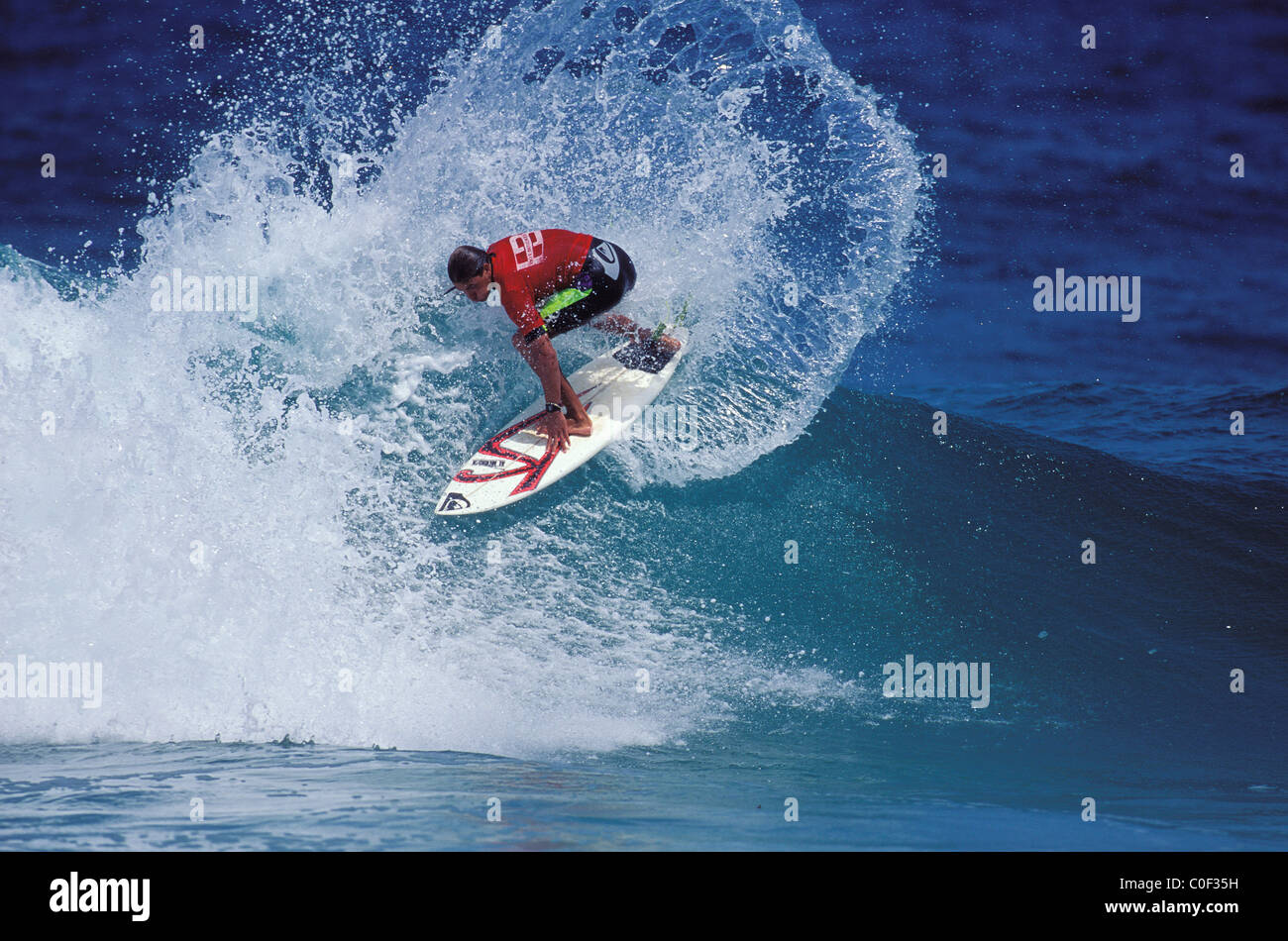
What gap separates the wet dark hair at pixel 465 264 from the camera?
468cm

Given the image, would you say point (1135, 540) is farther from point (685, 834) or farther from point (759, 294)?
point (685, 834)

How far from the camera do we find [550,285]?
523 centimetres

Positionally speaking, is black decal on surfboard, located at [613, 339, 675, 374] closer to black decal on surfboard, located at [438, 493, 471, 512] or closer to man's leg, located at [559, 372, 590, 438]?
man's leg, located at [559, 372, 590, 438]

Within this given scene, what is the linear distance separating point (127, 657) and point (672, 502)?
11.2 ft

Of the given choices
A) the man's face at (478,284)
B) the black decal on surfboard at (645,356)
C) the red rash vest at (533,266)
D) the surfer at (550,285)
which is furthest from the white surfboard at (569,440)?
the man's face at (478,284)

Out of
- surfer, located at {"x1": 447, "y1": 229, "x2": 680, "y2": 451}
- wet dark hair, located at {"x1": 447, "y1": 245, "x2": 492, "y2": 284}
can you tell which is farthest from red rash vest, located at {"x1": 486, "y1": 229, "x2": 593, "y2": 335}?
wet dark hair, located at {"x1": 447, "y1": 245, "x2": 492, "y2": 284}

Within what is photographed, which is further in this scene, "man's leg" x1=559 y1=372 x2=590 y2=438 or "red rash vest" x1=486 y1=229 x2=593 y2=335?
"man's leg" x1=559 y1=372 x2=590 y2=438

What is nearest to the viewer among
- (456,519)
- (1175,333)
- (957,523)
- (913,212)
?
(456,519)

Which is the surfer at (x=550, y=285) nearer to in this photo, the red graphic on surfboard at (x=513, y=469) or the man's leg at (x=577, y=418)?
the man's leg at (x=577, y=418)

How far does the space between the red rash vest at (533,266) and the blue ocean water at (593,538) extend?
95 cm

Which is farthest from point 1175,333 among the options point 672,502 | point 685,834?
point 685,834

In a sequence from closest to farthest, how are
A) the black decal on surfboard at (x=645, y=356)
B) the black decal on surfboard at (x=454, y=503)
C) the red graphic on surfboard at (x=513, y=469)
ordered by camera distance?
the black decal on surfboard at (x=454, y=503) < the red graphic on surfboard at (x=513, y=469) < the black decal on surfboard at (x=645, y=356)

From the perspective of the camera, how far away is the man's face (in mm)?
4746

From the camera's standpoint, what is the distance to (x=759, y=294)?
21.0 ft
